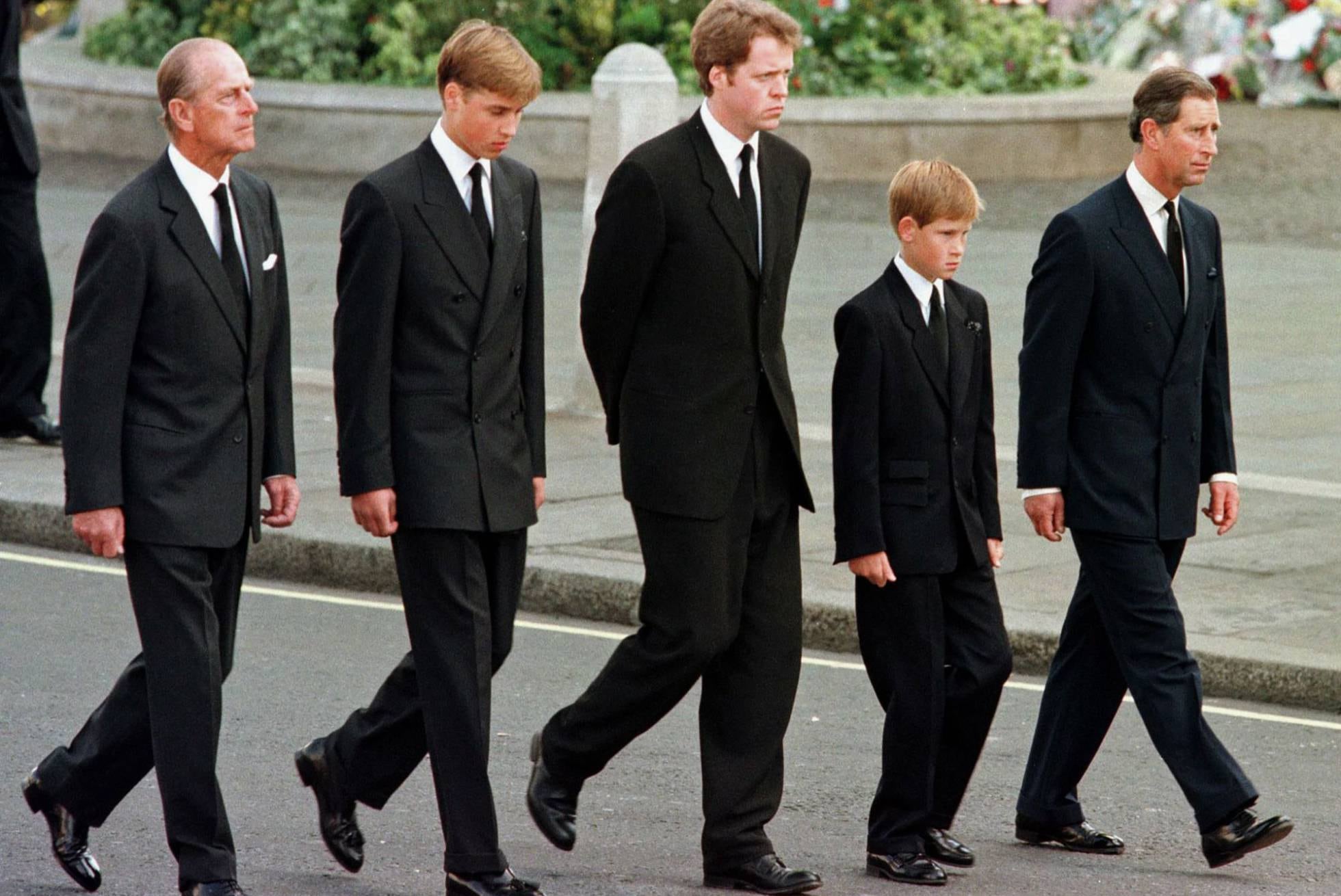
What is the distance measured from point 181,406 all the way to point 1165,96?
2.25m

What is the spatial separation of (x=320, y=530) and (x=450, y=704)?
398cm

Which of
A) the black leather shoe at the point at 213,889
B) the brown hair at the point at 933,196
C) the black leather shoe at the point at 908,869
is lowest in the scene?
the black leather shoe at the point at 908,869

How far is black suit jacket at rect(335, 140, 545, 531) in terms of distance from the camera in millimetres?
4801

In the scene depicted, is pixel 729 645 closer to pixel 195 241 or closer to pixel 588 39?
pixel 195 241

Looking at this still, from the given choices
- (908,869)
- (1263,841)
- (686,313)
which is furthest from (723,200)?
(1263,841)

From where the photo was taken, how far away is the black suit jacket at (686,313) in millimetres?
5023

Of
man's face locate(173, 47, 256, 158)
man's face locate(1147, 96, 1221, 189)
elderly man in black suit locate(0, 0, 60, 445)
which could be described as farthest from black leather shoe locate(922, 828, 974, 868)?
elderly man in black suit locate(0, 0, 60, 445)

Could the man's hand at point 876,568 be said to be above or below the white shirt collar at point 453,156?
below

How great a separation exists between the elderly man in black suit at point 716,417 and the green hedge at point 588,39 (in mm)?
16004

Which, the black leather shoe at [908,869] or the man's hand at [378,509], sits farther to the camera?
the black leather shoe at [908,869]

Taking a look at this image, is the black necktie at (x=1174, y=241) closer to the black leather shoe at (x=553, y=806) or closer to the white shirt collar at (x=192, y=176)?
the black leather shoe at (x=553, y=806)

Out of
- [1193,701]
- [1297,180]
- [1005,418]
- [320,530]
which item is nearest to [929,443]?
[1193,701]

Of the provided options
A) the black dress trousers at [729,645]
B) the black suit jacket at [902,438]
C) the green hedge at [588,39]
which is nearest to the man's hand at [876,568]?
the black suit jacket at [902,438]

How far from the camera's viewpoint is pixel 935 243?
5.24 metres
